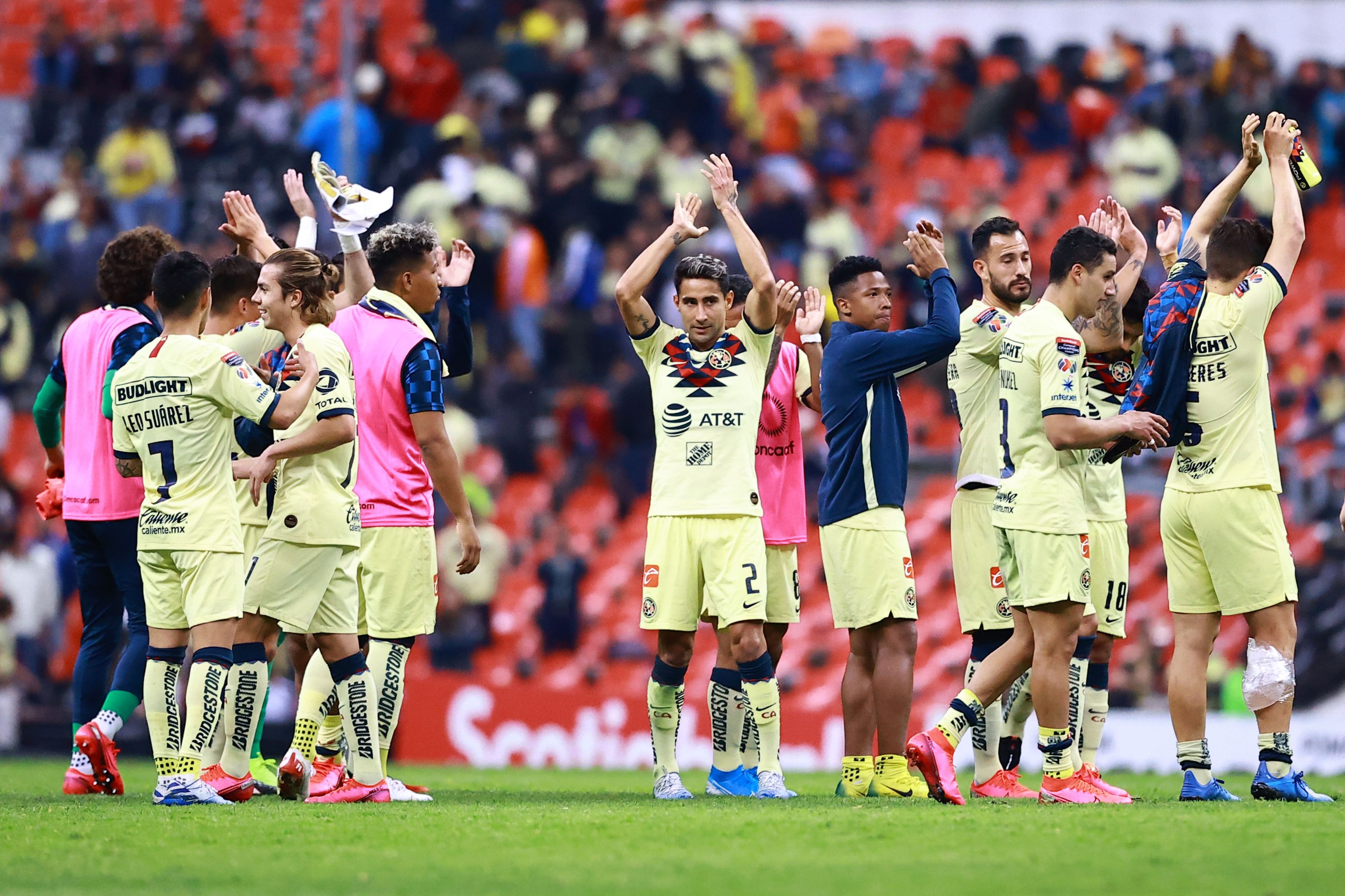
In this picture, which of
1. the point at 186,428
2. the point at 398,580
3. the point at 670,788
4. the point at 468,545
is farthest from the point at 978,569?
the point at 186,428

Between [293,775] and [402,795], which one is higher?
[293,775]

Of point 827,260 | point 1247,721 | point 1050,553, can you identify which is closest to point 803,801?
point 1050,553

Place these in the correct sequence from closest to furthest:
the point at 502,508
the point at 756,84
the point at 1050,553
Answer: the point at 1050,553 → the point at 502,508 → the point at 756,84

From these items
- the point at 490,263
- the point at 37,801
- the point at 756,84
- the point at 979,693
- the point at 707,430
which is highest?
the point at 756,84

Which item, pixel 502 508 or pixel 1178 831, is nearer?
pixel 1178 831

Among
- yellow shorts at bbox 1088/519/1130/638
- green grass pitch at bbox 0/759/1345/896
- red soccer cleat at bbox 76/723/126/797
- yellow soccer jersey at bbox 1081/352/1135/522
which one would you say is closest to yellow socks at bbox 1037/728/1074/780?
green grass pitch at bbox 0/759/1345/896

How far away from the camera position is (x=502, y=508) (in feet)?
54.6

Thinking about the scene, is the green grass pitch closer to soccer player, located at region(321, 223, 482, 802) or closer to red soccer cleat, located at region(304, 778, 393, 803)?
red soccer cleat, located at region(304, 778, 393, 803)

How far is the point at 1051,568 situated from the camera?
283 inches

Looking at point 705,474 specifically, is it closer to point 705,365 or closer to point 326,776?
point 705,365

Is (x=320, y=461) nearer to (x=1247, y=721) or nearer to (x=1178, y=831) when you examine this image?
(x=1178, y=831)

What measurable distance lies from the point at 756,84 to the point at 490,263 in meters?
5.13

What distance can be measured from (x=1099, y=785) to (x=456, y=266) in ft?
13.6

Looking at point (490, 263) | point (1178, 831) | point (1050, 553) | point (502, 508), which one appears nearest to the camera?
point (1178, 831)
